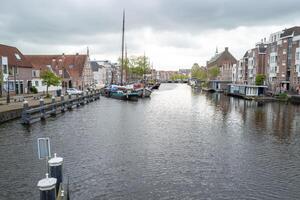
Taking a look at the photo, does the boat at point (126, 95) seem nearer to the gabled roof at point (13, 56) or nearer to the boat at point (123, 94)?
the boat at point (123, 94)

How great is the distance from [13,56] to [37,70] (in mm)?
8223

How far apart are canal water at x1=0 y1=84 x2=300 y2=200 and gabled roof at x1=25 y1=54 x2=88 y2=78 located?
55.2 meters

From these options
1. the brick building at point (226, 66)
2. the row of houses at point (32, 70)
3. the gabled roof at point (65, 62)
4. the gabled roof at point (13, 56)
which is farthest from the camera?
the brick building at point (226, 66)

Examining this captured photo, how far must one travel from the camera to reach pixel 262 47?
295ft

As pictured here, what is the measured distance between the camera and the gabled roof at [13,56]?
5128 centimetres

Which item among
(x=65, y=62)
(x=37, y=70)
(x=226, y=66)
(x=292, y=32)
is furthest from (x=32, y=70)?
(x=226, y=66)

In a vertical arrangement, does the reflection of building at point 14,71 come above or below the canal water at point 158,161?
above

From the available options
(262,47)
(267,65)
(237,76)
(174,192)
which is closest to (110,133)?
(174,192)

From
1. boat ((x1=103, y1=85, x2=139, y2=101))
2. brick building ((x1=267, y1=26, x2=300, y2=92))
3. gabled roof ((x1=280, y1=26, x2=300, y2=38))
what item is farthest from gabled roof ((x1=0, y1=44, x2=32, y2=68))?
gabled roof ((x1=280, y1=26, x2=300, y2=38))

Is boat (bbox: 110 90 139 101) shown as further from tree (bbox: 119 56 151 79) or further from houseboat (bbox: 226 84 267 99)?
tree (bbox: 119 56 151 79)

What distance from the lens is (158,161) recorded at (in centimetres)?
1562

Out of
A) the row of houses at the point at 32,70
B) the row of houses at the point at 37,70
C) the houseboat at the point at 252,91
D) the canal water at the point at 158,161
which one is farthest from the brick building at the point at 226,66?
the canal water at the point at 158,161

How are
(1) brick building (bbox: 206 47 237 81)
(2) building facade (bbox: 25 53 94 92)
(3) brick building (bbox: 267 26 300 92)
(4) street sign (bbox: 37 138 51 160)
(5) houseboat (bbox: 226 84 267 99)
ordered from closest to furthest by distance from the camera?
(4) street sign (bbox: 37 138 51 160) < (3) brick building (bbox: 267 26 300 92) < (5) houseboat (bbox: 226 84 267 99) < (2) building facade (bbox: 25 53 94 92) < (1) brick building (bbox: 206 47 237 81)

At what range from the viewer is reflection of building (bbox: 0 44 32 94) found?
156 ft
